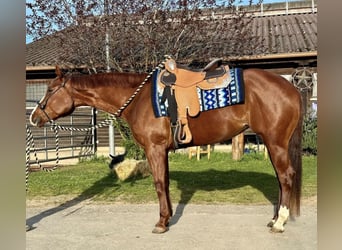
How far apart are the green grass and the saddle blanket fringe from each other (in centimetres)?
195

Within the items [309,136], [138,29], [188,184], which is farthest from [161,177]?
[309,136]

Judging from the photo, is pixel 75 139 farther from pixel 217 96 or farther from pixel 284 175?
pixel 284 175

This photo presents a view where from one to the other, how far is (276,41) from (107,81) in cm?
868

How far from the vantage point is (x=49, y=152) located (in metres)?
11.9

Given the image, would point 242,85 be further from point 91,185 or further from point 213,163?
point 213,163

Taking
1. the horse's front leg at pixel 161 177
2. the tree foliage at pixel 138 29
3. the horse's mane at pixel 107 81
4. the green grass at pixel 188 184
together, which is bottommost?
the green grass at pixel 188 184

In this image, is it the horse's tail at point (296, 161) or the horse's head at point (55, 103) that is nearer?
the horse's tail at point (296, 161)

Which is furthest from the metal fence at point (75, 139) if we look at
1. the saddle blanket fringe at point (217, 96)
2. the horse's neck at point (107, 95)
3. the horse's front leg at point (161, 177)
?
the saddle blanket fringe at point (217, 96)

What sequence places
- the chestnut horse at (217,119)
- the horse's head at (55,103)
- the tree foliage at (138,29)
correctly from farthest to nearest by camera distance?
the tree foliage at (138,29) < the horse's head at (55,103) < the chestnut horse at (217,119)

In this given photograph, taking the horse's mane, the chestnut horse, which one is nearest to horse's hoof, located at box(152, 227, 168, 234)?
the chestnut horse

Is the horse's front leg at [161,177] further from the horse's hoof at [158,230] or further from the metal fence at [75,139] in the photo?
the metal fence at [75,139]

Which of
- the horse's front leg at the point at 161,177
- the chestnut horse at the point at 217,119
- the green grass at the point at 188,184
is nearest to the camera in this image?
the chestnut horse at the point at 217,119

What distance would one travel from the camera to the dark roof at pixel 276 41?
10227 mm
